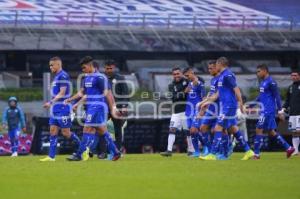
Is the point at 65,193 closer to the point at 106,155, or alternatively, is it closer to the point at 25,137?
the point at 106,155

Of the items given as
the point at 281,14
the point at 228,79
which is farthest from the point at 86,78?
the point at 281,14

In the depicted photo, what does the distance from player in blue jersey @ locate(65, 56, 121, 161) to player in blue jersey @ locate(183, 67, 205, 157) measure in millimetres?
3347

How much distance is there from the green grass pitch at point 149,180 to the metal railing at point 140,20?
2487cm

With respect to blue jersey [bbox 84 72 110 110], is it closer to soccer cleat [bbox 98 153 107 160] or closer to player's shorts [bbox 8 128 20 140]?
soccer cleat [bbox 98 153 107 160]

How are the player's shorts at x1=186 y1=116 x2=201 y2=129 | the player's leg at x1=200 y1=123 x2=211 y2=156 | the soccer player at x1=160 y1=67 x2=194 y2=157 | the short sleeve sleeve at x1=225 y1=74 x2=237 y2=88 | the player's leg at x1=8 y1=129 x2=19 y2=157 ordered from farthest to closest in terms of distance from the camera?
the player's leg at x1=8 y1=129 x2=19 y2=157 < the soccer player at x1=160 y1=67 x2=194 y2=157 < the player's shorts at x1=186 y1=116 x2=201 y2=129 < the player's leg at x1=200 y1=123 x2=211 y2=156 < the short sleeve sleeve at x1=225 y1=74 x2=237 y2=88

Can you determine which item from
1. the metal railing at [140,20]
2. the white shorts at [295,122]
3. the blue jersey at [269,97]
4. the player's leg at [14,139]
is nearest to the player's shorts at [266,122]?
the blue jersey at [269,97]

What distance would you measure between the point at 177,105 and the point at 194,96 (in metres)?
0.72

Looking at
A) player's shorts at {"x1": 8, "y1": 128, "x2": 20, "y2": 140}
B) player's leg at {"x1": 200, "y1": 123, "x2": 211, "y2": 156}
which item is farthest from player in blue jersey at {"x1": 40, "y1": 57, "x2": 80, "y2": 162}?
player's shorts at {"x1": 8, "y1": 128, "x2": 20, "y2": 140}

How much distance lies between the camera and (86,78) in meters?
18.2

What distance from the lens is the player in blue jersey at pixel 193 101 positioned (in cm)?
2123

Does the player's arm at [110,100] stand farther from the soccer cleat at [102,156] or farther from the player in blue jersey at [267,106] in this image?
the player in blue jersey at [267,106]

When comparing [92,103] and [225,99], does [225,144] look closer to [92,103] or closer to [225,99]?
[225,99]

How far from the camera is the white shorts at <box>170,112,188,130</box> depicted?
21969mm

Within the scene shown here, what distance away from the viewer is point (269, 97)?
65.7 ft
